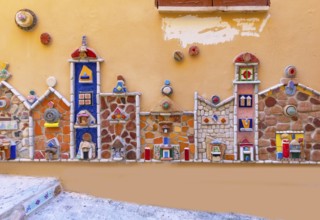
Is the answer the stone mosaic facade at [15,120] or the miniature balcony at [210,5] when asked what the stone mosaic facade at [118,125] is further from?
the miniature balcony at [210,5]

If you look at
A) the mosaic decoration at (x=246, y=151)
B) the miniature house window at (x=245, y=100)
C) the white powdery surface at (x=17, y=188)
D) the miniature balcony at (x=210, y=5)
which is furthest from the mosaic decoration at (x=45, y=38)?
the mosaic decoration at (x=246, y=151)

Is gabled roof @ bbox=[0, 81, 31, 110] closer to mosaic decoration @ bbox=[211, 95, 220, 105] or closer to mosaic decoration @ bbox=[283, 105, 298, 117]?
mosaic decoration @ bbox=[211, 95, 220, 105]

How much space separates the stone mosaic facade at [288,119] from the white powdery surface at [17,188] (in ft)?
6.75

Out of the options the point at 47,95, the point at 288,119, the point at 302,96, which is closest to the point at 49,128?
the point at 47,95

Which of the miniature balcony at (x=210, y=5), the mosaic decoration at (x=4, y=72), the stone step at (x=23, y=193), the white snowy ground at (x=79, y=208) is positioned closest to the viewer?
the stone step at (x=23, y=193)

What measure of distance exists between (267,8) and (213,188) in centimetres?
173

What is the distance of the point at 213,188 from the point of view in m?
2.60

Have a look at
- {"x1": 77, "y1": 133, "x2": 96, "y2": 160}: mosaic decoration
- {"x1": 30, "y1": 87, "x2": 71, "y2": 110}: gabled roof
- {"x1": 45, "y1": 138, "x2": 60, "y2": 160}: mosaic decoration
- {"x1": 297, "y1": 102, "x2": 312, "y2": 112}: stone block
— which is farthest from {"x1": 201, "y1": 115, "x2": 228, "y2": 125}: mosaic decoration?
{"x1": 45, "y1": 138, "x2": 60, "y2": 160}: mosaic decoration

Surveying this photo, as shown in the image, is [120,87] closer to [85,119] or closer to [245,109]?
[85,119]

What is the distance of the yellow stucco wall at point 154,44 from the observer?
8.32 ft

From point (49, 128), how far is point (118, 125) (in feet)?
2.24

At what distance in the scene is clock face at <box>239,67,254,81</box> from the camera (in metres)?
2.55

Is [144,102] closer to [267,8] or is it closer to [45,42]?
[45,42]

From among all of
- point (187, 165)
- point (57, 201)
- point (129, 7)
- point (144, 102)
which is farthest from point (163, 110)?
point (57, 201)
